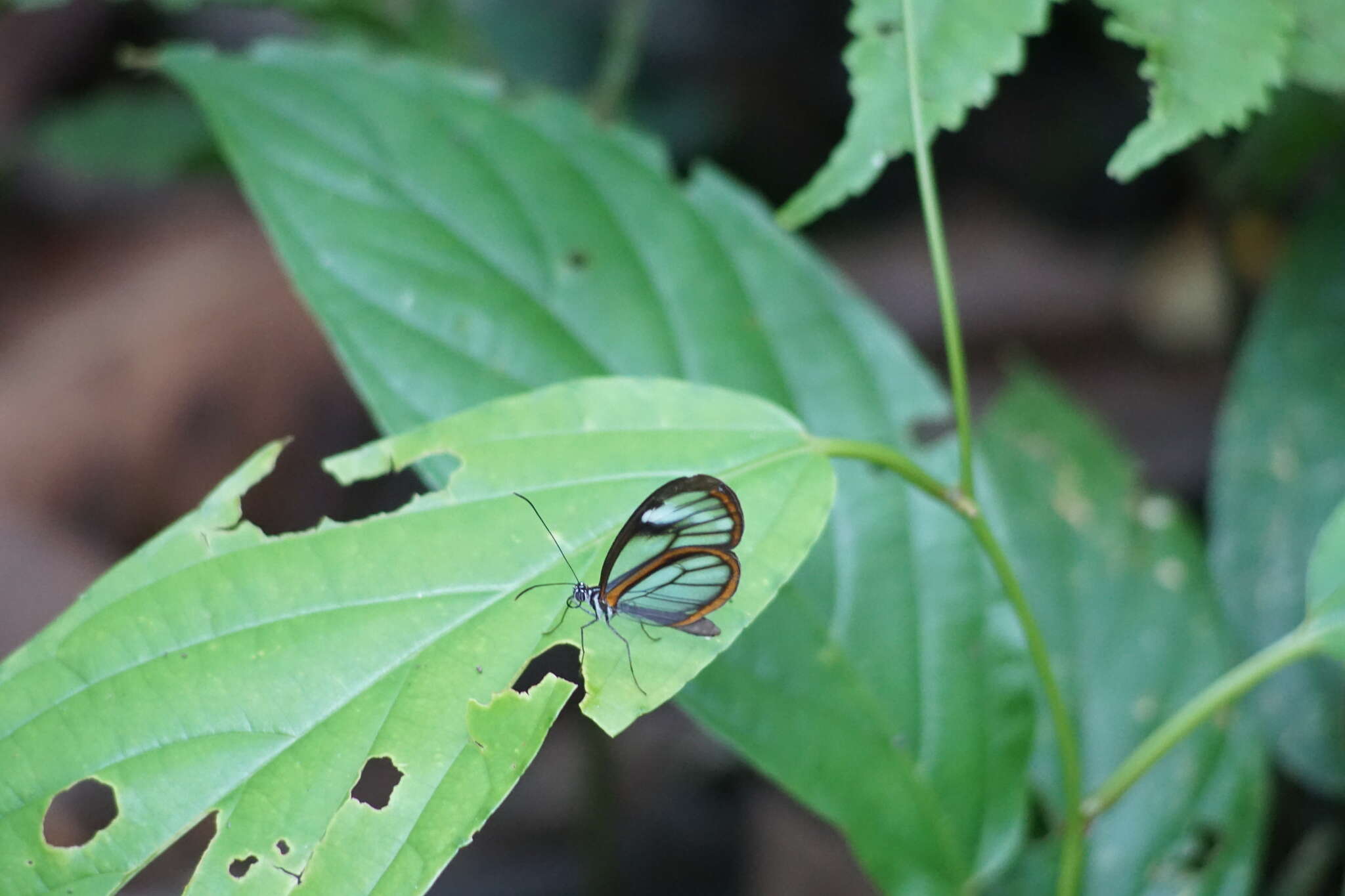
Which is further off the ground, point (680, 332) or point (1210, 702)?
point (680, 332)

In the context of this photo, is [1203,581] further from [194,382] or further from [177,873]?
[194,382]

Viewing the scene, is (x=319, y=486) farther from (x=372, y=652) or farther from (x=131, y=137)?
(x=372, y=652)

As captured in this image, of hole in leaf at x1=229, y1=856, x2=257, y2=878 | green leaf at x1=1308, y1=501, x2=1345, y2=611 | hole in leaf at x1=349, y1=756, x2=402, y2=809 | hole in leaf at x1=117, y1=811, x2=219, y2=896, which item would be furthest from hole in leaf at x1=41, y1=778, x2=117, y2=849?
green leaf at x1=1308, y1=501, x2=1345, y2=611

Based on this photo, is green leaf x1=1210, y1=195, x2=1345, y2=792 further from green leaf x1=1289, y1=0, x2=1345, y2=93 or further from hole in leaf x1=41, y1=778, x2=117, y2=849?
hole in leaf x1=41, y1=778, x2=117, y2=849

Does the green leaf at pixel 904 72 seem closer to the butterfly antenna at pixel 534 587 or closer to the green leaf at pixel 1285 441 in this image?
the butterfly antenna at pixel 534 587

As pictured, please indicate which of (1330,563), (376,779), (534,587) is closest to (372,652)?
(534,587)

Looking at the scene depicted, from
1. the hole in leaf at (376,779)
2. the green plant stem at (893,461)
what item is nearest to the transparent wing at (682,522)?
the green plant stem at (893,461)
